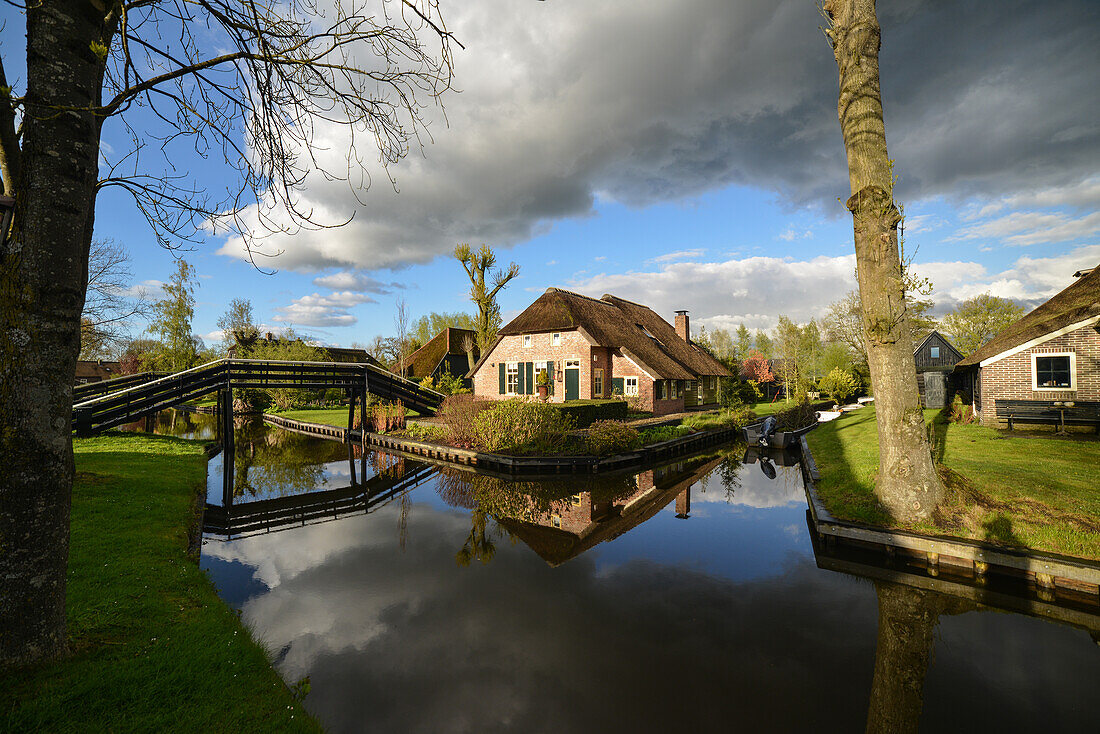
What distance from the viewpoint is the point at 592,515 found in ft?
30.4

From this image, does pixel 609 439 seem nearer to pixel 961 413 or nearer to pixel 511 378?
pixel 511 378

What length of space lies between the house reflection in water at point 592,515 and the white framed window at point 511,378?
12223mm

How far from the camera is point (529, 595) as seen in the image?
5980 mm

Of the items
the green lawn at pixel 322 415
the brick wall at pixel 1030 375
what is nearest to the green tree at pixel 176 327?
the green lawn at pixel 322 415

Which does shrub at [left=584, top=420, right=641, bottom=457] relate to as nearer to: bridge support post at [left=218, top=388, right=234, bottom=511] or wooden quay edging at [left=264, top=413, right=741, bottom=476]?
wooden quay edging at [left=264, top=413, right=741, bottom=476]

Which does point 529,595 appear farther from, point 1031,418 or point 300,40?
point 1031,418

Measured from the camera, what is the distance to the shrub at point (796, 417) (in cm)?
1997

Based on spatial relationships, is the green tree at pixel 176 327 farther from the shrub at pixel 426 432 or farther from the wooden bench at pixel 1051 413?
the wooden bench at pixel 1051 413

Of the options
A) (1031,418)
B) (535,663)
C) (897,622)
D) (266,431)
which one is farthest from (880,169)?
(266,431)

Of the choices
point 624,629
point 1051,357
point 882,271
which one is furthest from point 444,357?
point 1051,357

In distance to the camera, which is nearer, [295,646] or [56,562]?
[56,562]

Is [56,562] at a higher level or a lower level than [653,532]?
higher

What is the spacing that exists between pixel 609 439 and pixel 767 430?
7882mm

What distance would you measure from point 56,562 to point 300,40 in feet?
13.2
